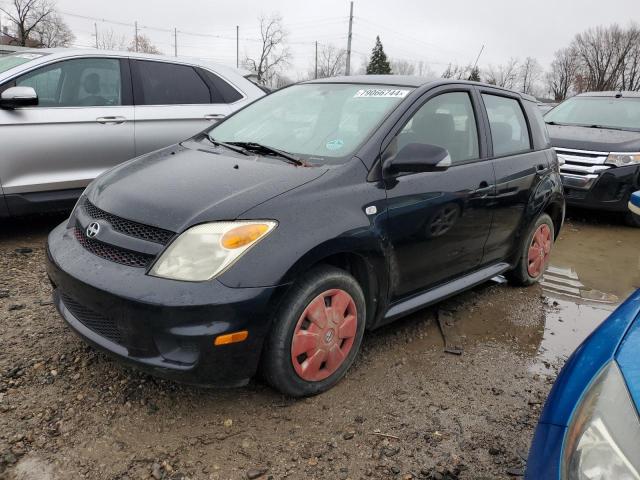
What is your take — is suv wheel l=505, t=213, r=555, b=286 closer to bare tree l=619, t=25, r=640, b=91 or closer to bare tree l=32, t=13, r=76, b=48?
bare tree l=32, t=13, r=76, b=48

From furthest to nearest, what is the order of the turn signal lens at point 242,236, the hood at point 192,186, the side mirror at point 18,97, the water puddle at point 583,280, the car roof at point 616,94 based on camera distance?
the car roof at point 616,94
the side mirror at point 18,97
the water puddle at point 583,280
the hood at point 192,186
the turn signal lens at point 242,236

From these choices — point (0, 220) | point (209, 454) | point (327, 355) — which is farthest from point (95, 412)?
point (0, 220)

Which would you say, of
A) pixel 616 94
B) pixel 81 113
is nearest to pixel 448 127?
pixel 81 113

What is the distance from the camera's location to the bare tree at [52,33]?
48.2 meters

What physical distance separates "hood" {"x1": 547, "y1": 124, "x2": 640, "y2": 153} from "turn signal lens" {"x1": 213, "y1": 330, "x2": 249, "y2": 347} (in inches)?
239

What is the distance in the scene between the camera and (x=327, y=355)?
8.34 ft

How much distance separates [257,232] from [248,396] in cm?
90

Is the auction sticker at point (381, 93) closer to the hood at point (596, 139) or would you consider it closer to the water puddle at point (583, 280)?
the water puddle at point (583, 280)

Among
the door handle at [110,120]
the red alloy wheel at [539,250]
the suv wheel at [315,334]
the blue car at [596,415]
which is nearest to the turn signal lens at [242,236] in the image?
the suv wheel at [315,334]

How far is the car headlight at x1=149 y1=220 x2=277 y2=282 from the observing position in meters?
2.13

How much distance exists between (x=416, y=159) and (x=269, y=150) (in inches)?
32.7

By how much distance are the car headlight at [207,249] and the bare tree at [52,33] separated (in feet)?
175

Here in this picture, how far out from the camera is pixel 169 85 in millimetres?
5102

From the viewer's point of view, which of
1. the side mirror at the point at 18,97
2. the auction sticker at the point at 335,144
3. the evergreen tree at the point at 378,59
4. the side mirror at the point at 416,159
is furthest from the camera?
the evergreen tree at the point at 378,59
